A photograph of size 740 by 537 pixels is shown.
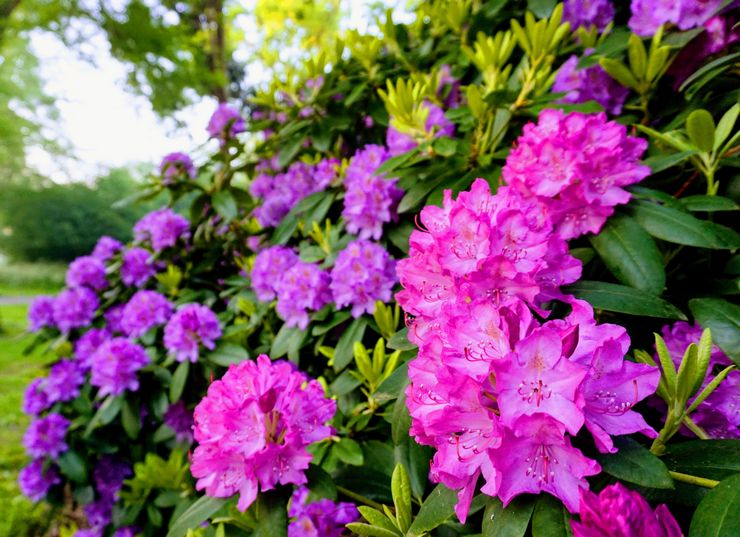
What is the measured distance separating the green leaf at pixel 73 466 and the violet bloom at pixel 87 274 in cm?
77

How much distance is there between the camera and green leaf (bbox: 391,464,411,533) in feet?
2.11

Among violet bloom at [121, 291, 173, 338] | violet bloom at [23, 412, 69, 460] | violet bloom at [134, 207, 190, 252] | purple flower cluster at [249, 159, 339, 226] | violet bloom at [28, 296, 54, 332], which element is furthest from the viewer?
violet bloom at [28, 296, 54, 332]

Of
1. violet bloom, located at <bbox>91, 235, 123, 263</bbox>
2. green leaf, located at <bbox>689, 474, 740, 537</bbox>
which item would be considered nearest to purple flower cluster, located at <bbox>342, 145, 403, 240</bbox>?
green leaf, located at <bbox>689, 474, 740, 537</bbox>

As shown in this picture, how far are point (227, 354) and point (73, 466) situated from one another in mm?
1006

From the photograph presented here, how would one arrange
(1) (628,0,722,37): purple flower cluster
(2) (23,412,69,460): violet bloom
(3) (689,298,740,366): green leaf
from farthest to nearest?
(2) (23,412,69,460): violet bloom → (1) (628,0,722,37): purple flower cluster → (3) (689,298,740,366): green leaf

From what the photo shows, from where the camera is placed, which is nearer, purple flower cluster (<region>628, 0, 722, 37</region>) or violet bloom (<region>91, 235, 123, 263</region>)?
purple flower cluster (<region>628, 0, 722, 37</region>)

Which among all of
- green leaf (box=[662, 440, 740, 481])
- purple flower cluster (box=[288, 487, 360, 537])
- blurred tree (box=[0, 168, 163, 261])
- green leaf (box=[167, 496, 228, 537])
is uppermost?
green leaf (box=[662, 440, 740, 481])

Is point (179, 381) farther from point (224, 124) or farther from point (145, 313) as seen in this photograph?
point (224, 124)

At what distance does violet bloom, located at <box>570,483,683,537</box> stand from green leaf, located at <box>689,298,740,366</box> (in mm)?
339

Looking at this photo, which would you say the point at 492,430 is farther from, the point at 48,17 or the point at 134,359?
the point at 48,17

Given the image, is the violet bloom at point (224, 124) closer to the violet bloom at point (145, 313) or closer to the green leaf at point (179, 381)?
the violet bloom at point (145, 313)

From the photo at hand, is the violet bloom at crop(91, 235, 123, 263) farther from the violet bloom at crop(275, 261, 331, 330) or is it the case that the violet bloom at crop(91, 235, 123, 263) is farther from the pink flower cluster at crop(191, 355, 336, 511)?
the pink flower cluster at crop(191, 355, 336, 511)

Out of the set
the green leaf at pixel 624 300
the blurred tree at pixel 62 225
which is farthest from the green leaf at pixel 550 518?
the blurred tree at pixel 62 225

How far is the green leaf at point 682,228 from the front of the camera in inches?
29.8
